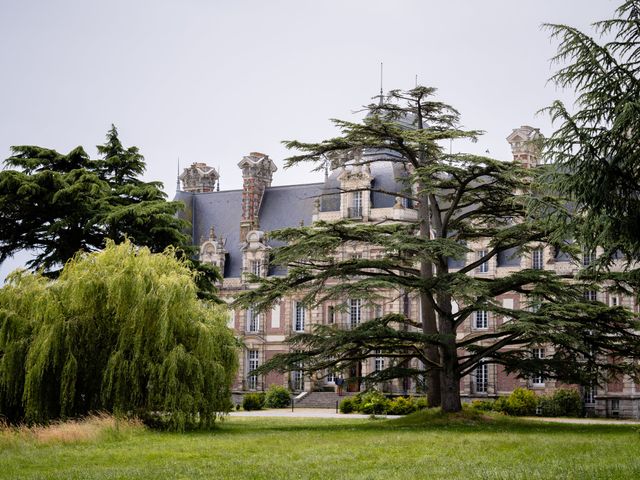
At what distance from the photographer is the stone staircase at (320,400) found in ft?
141

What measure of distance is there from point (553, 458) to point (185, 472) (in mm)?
5987

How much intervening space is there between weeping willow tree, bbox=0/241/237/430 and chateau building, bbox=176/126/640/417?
19095 mm

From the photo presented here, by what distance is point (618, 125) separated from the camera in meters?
14.7

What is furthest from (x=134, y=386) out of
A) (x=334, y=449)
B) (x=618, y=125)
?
(x=618, y=125)

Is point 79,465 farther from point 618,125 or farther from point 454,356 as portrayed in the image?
point 454,356

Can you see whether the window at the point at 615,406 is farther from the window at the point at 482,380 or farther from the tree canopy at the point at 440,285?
the tree canopy at the point at 440,285

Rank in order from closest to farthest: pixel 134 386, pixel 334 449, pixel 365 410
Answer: pixel 334 449, pixel 134 386, pixel 365 410

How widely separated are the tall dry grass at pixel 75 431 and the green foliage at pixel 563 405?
20852 mm

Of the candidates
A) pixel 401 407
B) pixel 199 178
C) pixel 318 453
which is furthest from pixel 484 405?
pixel 199 178

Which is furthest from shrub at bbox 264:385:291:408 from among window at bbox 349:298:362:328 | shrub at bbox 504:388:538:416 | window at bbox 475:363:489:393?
shrub at bbox 504:388:538:416

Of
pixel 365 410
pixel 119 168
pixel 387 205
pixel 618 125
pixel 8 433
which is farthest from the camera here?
pixel 387 205

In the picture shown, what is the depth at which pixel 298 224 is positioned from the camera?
4925 cm

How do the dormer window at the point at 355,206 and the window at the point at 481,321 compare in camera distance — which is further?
the dormer window at the point at 355,206

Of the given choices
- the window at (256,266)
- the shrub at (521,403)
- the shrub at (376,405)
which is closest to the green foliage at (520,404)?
the shrub at (521,403)
